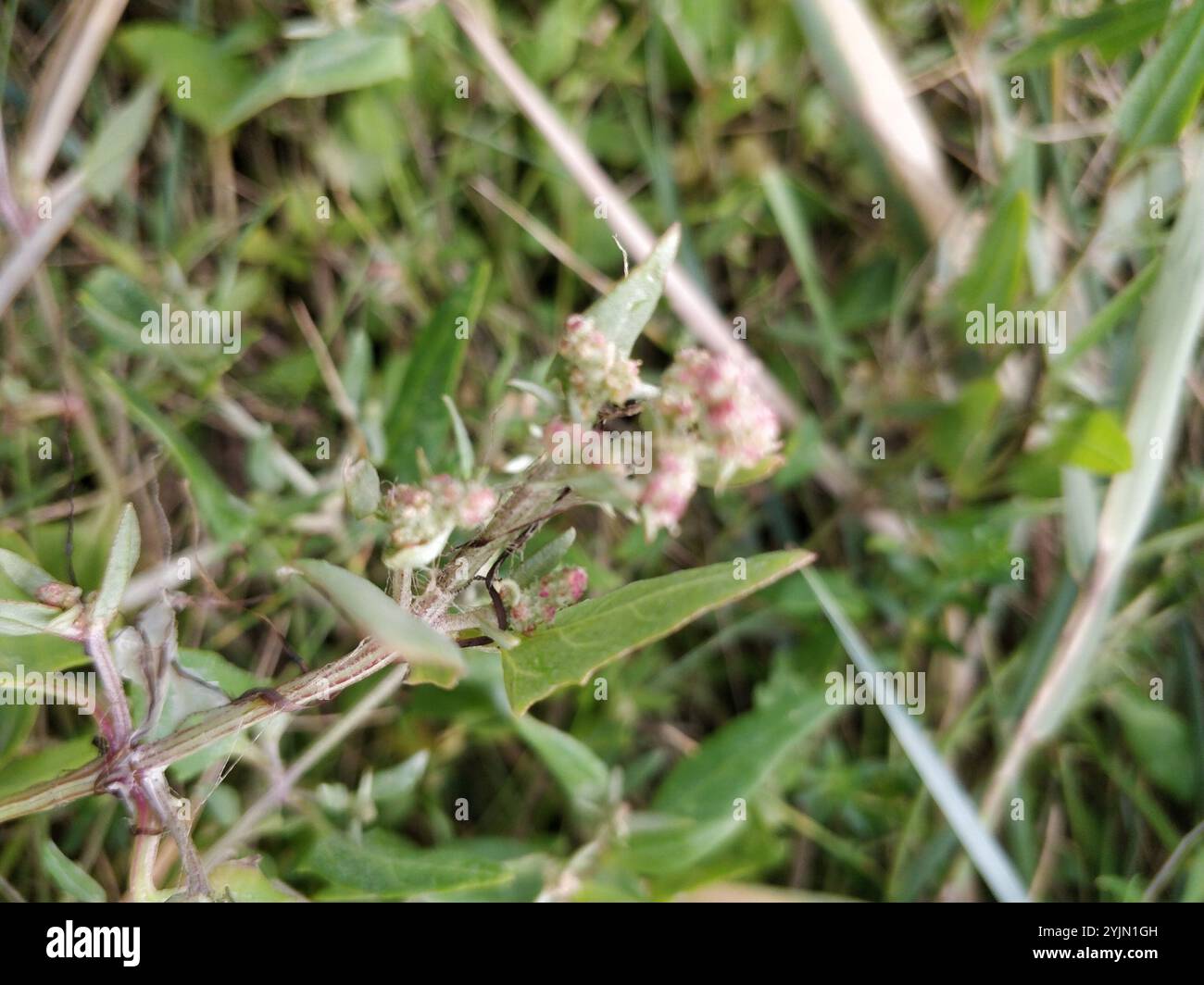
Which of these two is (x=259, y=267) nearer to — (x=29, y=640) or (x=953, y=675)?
(x=29, y=640)

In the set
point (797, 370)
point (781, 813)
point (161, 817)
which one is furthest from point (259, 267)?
point (781, 813)

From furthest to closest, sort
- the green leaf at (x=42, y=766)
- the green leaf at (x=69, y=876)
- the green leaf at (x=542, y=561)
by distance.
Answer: the green leaf at (x=42, y=766) → the green leaf at (x=69, y=876) → the green leaf at (x=542, y=561)

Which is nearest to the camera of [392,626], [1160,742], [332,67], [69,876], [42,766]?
[392,626]

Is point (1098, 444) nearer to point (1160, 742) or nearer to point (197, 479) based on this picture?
point (1160, 742)

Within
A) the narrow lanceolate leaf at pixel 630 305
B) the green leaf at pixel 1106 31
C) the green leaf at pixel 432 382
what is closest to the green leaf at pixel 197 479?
the green leaf at pixel 432 382

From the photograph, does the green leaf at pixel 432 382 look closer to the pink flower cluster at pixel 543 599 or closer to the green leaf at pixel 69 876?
the pink flower cluster at pixel 543 599

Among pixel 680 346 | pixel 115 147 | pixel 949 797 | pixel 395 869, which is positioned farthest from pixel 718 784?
pixel 115 147

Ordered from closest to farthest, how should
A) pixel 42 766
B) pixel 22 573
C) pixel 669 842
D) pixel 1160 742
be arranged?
pixel 22 573 < pixel 42 766 < pixel 669 842 < pixel 1160 742
